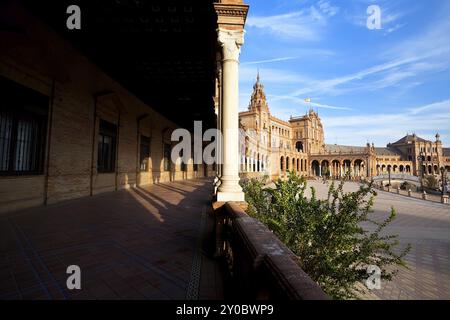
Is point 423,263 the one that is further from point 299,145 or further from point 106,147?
point 299,145

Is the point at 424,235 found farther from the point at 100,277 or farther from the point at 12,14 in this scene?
the point at 12,14

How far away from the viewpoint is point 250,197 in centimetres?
692

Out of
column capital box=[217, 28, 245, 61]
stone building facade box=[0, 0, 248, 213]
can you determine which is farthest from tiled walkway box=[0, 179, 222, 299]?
column capital box=[217, 28, 245, 61]

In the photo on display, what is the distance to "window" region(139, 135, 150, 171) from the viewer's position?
15.9m

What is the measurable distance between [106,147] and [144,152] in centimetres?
440

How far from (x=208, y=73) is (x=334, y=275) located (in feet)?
29.6

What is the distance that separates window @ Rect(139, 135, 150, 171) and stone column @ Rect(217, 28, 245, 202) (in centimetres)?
1176

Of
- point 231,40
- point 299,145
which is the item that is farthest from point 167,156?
point 299,145

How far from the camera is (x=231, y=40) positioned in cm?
520

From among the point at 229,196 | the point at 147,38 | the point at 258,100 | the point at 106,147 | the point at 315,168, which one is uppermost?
the point at 258,100

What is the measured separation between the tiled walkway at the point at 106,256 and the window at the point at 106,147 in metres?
4.96

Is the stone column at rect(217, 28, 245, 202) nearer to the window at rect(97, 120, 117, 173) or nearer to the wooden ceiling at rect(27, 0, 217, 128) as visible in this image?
the wooden ceiling at rect(27, 0, 217, 128)

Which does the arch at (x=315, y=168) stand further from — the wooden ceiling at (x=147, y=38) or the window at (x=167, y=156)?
the wooden ceiling at (x=147, y=38)

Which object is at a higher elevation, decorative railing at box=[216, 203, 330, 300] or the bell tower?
the bell tower
